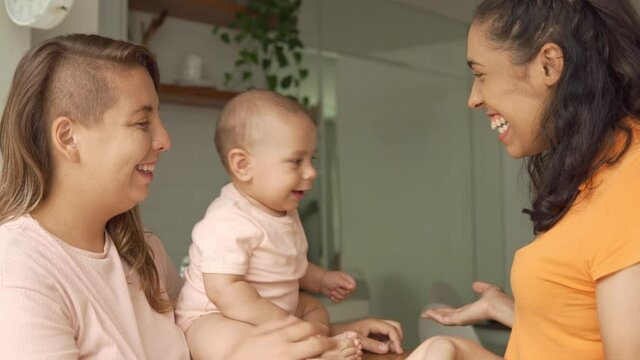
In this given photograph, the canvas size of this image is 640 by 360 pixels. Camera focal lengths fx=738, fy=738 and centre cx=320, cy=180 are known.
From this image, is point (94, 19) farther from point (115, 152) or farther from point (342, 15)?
point (342, 15)

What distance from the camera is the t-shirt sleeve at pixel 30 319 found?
98 cm

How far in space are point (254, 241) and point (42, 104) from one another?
1.53 feet

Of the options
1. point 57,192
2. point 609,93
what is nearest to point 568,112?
point 609,93

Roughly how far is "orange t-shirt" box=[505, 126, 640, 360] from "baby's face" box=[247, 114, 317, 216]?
563 mm

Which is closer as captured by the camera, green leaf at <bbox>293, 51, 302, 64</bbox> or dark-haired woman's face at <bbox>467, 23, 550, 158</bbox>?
dark-haired woman's face at <bbox>467, 23, 550, 158</bbox>

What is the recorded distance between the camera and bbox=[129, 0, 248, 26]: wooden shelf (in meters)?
3.52

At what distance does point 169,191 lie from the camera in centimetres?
362

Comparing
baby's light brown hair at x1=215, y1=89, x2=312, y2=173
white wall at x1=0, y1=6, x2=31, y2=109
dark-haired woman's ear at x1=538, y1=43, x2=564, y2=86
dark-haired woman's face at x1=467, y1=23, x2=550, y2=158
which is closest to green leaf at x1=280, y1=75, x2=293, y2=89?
white wall at x1=0, y1=6, x2=31, y2=109

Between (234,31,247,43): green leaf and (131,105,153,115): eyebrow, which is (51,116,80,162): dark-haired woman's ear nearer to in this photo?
(131,105,153,115): eyebrow

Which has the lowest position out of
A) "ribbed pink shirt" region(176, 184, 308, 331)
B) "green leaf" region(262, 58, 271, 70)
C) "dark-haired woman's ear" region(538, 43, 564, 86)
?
"ribbed pink shirt" region(176, 184, 308, 331)

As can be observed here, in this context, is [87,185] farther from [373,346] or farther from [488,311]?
[488,311]

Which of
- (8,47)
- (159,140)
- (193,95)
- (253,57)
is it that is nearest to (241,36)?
(253,57)

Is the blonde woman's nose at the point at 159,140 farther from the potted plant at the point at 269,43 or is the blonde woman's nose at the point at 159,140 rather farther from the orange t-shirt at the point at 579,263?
the potted plant at the point at 269,43

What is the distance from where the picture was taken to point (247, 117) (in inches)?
60.4
